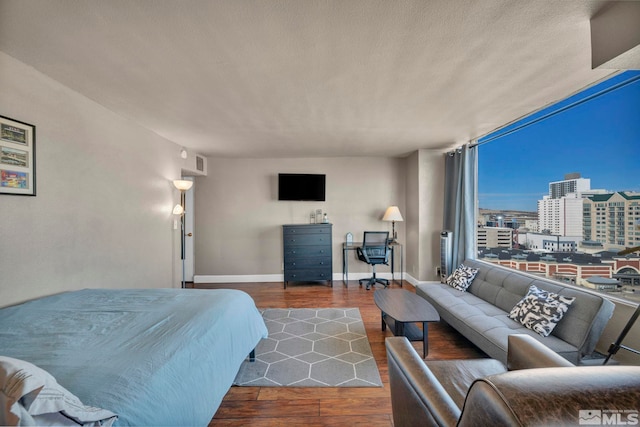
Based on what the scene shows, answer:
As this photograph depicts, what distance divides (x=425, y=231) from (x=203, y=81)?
4.10 metres

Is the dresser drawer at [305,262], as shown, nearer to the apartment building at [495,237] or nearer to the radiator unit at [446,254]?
the radiator unit at [446,254]

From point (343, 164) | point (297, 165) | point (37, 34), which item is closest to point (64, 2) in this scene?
point (37, 34)

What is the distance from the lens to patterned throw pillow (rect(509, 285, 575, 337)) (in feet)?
6.85

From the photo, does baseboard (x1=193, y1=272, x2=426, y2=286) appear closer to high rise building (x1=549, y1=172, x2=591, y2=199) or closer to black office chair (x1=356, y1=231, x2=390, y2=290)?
black office chair (x1=356, y1=231, x2=390, y2=290)

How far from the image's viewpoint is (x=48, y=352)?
1.27 m

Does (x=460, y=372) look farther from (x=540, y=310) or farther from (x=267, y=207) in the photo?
(x=267, y=207)

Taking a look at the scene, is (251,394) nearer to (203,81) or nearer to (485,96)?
(203,81)

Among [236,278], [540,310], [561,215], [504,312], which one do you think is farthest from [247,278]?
[561,215]

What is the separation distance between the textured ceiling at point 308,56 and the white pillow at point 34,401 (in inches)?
67.4

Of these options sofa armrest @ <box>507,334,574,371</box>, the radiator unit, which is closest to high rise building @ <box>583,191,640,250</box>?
sofa armrest @ <box>507,334,574,371</box>

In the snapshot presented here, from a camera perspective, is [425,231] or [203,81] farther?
[425,231]

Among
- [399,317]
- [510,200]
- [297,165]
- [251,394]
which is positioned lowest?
[251,394]

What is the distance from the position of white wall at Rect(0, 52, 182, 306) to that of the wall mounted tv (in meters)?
2.18

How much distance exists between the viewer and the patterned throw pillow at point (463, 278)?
3.30 metres
